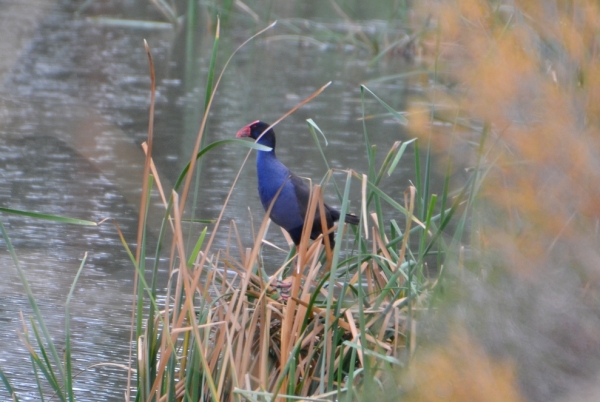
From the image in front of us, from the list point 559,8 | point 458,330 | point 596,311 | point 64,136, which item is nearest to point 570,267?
point 596,311

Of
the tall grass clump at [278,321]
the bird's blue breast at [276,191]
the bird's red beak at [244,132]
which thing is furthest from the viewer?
the bird's red beak at [244,132]

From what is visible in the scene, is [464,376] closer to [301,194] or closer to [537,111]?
[537,111]

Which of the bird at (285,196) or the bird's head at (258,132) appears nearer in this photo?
the bird at (285,196)

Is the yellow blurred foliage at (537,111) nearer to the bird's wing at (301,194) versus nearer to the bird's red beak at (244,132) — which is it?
the bird's wing at (301,194)

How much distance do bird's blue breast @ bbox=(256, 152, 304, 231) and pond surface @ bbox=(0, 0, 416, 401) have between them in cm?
58

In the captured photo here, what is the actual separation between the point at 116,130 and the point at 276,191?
263cm

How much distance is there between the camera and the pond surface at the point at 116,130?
300cm

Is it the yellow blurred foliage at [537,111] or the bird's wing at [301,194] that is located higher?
the yellow blurred foliage at [537,111]

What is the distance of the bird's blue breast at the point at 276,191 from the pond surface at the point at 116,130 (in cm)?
58

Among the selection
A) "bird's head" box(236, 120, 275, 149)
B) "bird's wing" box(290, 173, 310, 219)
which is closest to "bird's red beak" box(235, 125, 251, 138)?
"bird's head" box(236, 120, 275, 149)

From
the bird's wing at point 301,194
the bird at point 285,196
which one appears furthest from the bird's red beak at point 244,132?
the bird's wing at point 301,194

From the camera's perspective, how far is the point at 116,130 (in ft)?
17.1

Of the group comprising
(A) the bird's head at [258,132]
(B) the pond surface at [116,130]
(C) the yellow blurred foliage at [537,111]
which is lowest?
(B) the pond surface at [116,130]

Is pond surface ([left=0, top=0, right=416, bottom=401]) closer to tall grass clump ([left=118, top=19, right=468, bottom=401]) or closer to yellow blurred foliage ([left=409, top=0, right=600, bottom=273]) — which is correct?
tall grass clump ([left=118, top=19, right=468, bottom=401])
